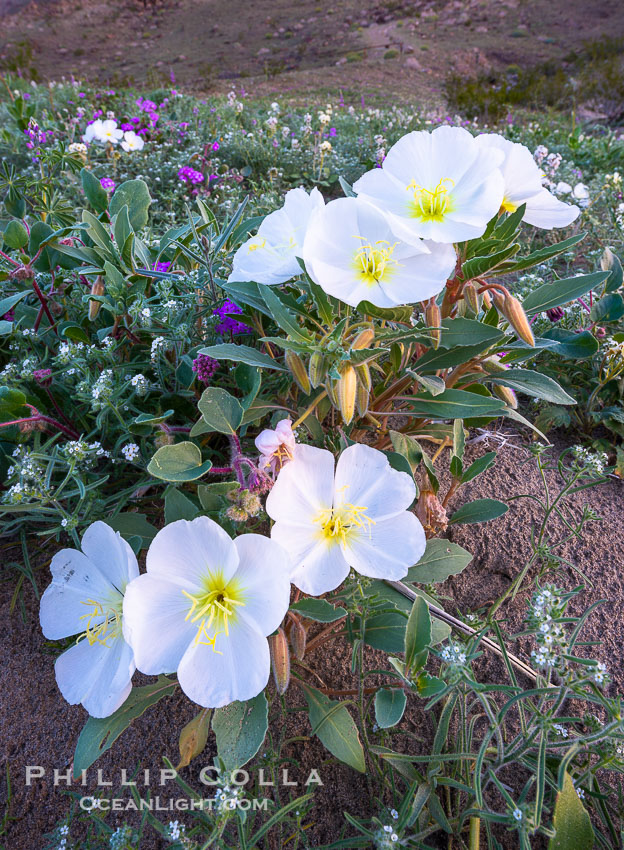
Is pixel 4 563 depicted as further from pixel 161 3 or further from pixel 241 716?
pixel 161 3

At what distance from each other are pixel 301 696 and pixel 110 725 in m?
0.45

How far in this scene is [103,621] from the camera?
Result: 41.4 inches

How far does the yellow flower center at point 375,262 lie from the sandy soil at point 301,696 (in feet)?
2.76

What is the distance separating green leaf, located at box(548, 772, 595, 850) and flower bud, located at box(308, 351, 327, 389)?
31.3 inches

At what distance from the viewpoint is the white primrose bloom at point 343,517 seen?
3.20ft

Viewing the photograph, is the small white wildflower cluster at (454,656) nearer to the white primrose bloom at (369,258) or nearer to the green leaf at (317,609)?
the green leaf at (317,609)

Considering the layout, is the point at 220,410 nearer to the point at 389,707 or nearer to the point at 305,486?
the point at 305,486

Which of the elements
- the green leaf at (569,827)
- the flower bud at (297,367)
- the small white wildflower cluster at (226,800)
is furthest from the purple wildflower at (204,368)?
the green leaf at (569,827)

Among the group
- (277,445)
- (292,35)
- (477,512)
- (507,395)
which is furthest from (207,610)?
(292,35)

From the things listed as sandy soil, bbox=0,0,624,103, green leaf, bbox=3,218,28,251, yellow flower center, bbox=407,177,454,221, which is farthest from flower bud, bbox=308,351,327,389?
sandy soil, bbox=0,0,624,103

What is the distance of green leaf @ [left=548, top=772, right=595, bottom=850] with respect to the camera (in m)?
0.91

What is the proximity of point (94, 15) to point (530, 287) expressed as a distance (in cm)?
2981

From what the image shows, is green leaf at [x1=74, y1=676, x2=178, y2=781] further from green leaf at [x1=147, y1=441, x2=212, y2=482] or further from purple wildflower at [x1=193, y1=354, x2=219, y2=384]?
purple wildflower at [x1=193, y1=354, x2=219, y2=384]

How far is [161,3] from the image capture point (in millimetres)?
24672
